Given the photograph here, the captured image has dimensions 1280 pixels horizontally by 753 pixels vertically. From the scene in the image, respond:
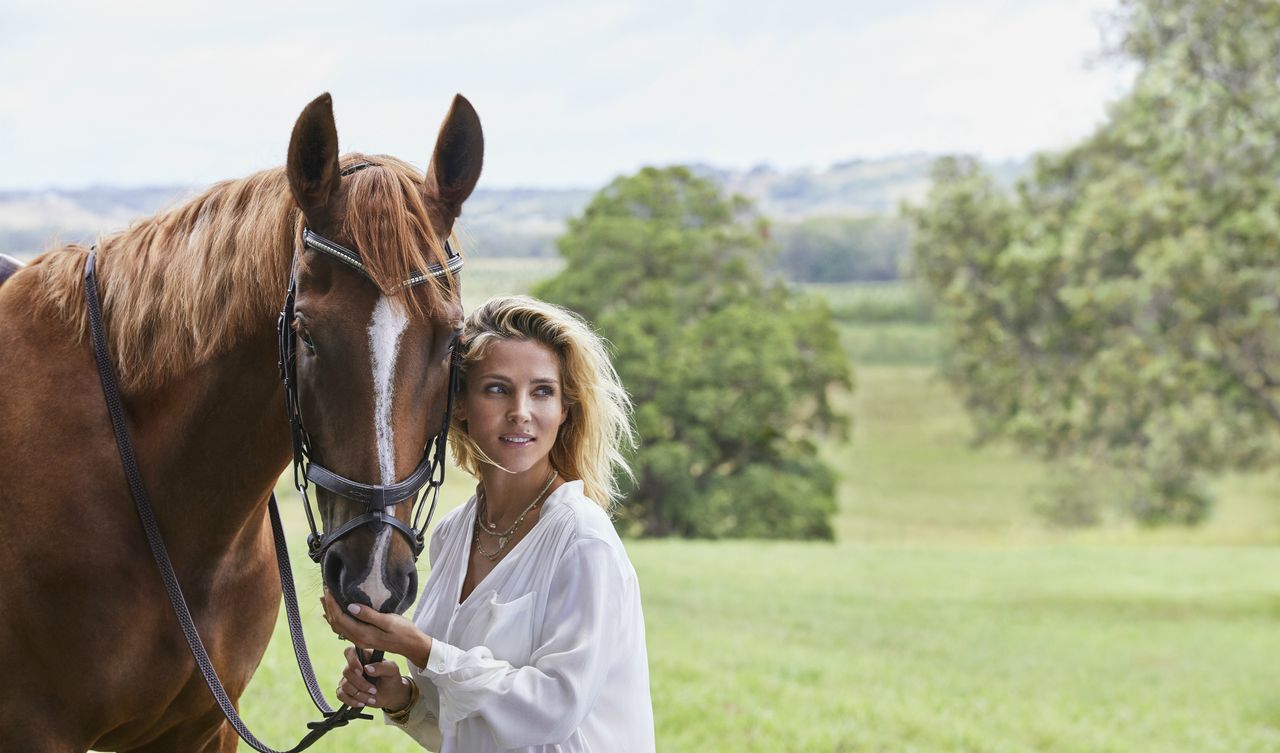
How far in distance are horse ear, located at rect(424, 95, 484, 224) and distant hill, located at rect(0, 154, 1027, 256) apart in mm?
212

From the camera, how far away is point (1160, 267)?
13.4 metres

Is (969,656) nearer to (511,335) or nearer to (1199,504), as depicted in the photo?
(511,335)

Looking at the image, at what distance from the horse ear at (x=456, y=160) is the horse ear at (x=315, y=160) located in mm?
196

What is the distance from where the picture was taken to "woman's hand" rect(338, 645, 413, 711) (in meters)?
2.31

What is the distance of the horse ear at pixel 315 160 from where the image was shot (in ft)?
6.95

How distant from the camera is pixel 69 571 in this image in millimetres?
2473

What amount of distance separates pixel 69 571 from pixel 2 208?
2785 cm

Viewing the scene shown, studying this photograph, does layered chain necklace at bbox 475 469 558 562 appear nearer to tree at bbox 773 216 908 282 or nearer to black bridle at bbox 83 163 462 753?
black bridle at bbox 83 163 462 753

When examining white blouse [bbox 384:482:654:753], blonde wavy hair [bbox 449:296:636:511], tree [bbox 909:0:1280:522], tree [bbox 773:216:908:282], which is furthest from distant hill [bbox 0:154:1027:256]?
tree [bbox 909:0:1280:522]

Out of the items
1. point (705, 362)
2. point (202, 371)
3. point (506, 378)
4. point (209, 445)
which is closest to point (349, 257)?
point (506, 378)

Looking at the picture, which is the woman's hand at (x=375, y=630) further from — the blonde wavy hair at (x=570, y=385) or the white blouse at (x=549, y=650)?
the blonde wavy hair at (x=570, y=385)

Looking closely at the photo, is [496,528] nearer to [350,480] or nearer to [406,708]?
[406,708]

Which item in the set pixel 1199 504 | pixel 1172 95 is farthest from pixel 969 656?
pixel 1199 504

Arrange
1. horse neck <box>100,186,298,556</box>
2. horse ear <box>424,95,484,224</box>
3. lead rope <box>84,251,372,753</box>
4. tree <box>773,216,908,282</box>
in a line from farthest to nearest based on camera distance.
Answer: tree <box>773,216,908,282</box> → lead rope <box>84,251,372,753</box> → horse neck <box>100,186,298,556</box> → horse ear <box>424,95,484,224</box>
